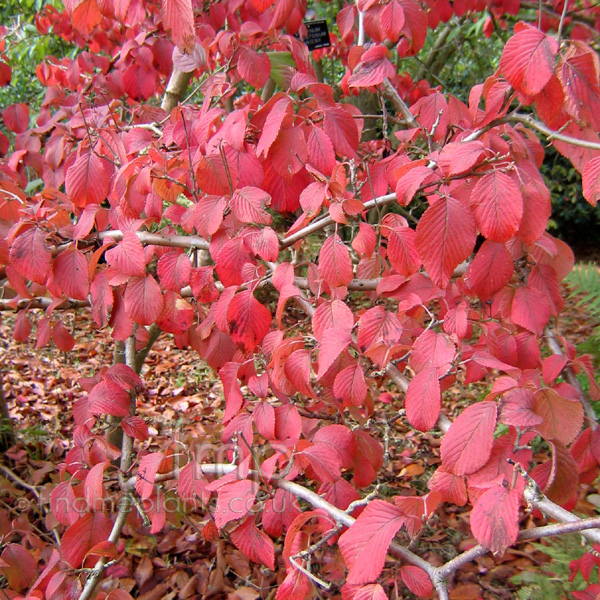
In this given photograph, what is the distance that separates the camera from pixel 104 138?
133 centimetres

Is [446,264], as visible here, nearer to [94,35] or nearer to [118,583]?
[118,583]

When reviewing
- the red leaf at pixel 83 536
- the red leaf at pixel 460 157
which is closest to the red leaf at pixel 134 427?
the red leaf at pixel 83 536

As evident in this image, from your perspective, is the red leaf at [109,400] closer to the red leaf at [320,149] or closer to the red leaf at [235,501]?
the red leaf at [235,501]

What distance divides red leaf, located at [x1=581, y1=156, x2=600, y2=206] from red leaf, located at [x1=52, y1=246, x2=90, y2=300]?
0.92m

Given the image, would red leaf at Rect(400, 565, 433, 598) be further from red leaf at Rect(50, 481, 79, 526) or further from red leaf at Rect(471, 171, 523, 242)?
red leaf at Rect(50, 481, 79, 526)

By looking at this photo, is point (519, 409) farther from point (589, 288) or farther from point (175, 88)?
point (589, 288)

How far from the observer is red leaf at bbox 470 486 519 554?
580mm

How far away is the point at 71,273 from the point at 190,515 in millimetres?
1443

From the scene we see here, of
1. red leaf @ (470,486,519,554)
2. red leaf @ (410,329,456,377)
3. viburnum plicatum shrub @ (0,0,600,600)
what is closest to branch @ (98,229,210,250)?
viburnum plicatum shrub @ (0,0,600,600)

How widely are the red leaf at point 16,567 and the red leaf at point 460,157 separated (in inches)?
52.6

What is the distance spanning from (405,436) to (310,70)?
198cm

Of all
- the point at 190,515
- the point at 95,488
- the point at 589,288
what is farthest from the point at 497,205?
the point at 589,288

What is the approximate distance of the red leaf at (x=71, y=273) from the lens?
1040mm

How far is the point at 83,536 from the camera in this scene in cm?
115
